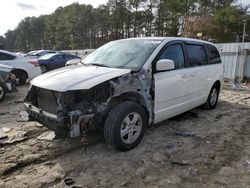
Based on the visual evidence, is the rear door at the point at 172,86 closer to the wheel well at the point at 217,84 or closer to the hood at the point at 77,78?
the hood at the point at 77,78

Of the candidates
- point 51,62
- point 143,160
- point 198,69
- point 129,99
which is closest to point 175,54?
point 198,69

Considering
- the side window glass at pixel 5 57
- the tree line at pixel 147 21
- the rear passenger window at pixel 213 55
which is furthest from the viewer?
the tree line at pixel 147 21

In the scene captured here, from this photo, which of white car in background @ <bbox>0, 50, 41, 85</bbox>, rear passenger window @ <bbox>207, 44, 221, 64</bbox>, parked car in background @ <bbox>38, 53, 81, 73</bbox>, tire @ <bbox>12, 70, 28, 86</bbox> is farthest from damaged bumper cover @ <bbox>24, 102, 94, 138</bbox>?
parked car in background @ <bbox>38, 53, 81, 73</bbox>

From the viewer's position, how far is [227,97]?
28.5 feet

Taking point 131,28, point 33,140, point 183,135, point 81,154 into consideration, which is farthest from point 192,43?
point 131,28

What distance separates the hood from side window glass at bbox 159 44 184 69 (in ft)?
3.14

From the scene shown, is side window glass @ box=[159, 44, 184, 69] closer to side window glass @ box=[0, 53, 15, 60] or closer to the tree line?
side window glass @ box=[0, 53, 15, 60]

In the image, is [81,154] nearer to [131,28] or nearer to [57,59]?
[57,59]

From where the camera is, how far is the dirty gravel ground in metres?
3.34

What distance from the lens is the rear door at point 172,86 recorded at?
14.9ft

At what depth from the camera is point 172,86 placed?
15.8ft

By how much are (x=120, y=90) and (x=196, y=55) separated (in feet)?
8.48

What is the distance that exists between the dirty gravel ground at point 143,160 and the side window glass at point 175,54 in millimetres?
1265

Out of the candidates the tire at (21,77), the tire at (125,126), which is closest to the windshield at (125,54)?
the tire at (125,126)
